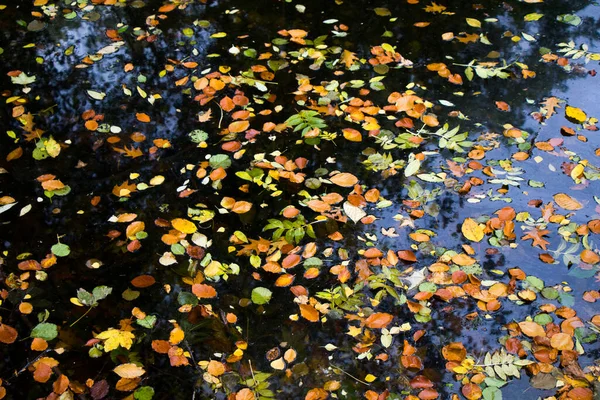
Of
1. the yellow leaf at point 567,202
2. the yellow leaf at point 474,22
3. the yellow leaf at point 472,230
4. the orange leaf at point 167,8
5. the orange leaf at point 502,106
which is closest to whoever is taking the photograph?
the yellow leaf at point 472,230

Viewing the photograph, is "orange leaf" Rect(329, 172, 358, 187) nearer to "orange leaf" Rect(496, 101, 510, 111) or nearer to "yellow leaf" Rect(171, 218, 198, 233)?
"yellow leaf" Rect(171, 218, 198, 233)

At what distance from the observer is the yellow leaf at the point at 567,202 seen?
2.92 metres

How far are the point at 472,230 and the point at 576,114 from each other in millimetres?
1298

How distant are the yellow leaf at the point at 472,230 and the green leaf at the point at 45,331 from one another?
6.49 ft

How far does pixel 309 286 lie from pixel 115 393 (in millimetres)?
937

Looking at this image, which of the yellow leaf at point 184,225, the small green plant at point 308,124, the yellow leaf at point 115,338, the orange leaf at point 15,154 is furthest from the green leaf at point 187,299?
the orange leaf at point 15,154

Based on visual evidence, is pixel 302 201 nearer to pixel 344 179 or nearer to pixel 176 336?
pixel 344 179

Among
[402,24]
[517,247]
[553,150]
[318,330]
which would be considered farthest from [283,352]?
[402,24]

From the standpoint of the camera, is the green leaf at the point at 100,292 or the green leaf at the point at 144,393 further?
the green leaf at the point at 100,292

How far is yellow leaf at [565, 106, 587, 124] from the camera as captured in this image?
3.46 m

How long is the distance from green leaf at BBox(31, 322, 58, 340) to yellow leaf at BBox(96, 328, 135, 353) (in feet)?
0.68

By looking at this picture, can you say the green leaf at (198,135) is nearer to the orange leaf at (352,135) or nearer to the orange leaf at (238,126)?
the orange leaf at (238,126)

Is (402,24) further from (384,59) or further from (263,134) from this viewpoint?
(263,134)

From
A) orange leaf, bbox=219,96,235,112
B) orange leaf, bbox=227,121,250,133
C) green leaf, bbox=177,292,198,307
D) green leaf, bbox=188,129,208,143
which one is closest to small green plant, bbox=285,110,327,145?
orange leaf, bbox=227,121,250,133
